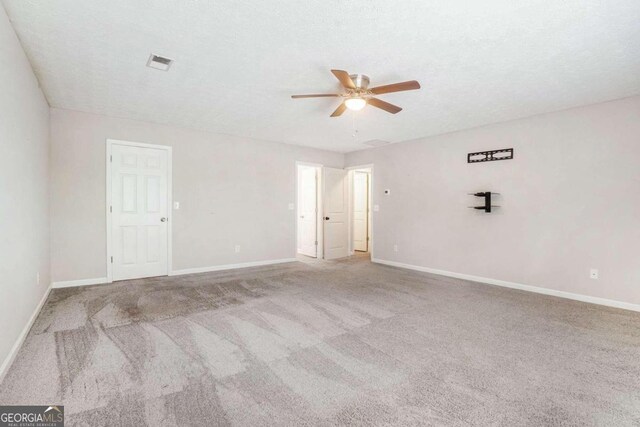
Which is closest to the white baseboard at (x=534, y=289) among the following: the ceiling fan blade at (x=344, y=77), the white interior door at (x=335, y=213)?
the white interior door at (x=335, y=213)

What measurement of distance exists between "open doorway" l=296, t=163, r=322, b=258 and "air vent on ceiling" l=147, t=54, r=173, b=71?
3.84 m

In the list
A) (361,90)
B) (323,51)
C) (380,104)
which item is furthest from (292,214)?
(323,51)

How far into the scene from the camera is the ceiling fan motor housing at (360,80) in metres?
3.00

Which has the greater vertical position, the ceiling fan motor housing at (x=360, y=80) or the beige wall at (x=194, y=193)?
the ceiling fan motor housing at (x=360, y=80)

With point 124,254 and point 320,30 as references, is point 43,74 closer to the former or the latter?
point 124,254

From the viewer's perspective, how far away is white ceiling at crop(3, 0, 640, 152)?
2105mm

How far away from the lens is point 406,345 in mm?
2615

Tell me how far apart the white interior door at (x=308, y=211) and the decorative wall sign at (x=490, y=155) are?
3325mm

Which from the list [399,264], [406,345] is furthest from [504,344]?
[399,264]

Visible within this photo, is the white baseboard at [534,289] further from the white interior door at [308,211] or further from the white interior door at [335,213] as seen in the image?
the white interior door at [308,211]

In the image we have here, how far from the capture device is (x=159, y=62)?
2857 mm

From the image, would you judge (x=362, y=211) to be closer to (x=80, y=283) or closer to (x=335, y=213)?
(x=335, y=213)

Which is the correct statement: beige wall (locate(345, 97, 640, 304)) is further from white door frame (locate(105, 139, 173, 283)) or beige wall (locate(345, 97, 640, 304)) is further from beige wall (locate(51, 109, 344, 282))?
white door frame (locate(105, 139, 173, 283))

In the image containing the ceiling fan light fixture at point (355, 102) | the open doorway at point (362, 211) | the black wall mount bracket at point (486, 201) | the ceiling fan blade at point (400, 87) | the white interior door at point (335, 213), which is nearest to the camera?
the ceiling fan blade at point (400, 87)
